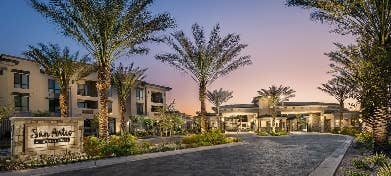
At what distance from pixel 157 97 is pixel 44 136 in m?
60.6

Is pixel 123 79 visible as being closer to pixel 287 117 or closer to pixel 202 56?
pixel 202 56

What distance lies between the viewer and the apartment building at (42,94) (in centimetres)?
4366

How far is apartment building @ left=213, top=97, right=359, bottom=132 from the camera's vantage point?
80000 millimetres

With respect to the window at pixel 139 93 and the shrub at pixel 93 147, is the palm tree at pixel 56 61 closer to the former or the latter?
the shrub at pixel 93 147

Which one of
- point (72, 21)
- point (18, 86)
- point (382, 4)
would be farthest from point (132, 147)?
point (18, 86)

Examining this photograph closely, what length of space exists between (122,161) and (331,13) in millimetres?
11821

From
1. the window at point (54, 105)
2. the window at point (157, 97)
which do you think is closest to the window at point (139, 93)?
the window at point (157, 97)

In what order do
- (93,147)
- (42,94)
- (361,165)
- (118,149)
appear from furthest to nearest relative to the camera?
1. (42,94)
2. (93,147)
3. (118,149)
4. (361,165)

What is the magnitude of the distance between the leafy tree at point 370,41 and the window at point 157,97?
57.5m

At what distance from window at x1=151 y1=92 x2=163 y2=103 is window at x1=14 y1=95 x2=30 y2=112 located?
105ft

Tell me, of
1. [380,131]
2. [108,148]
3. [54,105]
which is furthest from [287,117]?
[108,148]

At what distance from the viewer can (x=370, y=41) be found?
1959 cm

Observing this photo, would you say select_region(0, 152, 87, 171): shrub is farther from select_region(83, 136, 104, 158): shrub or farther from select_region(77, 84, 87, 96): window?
select_region(77, 84, 87, 96): window

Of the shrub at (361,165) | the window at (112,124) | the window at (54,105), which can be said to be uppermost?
the window at (54,105)
